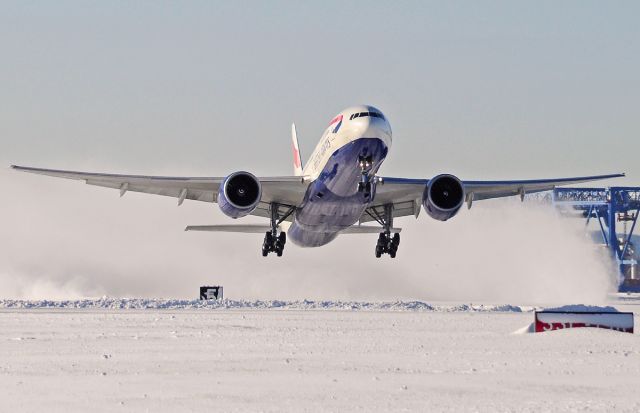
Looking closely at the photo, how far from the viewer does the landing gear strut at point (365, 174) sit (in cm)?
3428

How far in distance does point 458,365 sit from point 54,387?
697cm

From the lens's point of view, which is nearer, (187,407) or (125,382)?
(187,407)

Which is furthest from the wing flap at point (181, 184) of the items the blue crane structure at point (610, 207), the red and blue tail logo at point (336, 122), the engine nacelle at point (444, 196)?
the blue crane structure at point (610, 207)

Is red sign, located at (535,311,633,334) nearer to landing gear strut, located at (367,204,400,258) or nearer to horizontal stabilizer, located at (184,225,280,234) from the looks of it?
landing gear strut, located at (367,204,400,258)

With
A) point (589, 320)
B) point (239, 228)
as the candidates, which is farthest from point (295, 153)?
point (589, 320)

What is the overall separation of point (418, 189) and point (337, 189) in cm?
593

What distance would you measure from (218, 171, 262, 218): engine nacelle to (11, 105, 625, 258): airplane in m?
0.04

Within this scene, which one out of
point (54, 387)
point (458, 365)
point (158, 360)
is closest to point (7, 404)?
point (54, 387)

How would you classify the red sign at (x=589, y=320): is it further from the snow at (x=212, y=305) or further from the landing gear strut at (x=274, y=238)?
the landing gear strut at (x=274, y=238)

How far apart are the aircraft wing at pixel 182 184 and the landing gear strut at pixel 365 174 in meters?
4.51

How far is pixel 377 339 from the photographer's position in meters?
22.6

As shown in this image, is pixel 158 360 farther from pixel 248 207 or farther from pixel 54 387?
pixel 248 207

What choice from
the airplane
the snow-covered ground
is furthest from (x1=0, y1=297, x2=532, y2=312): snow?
the snow-covered ground

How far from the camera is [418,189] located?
40750 mm
